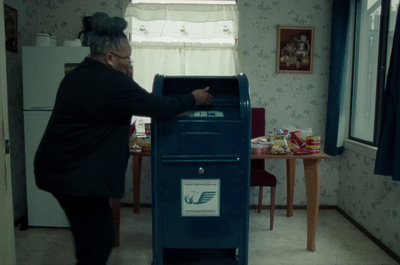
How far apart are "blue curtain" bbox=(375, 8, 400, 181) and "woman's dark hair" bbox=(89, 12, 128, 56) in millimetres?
1676

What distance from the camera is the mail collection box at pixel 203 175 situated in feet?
6.22

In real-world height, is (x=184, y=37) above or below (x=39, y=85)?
above

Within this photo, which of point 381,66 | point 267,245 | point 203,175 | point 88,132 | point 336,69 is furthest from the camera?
point 336,69

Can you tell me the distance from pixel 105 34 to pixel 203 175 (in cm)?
87

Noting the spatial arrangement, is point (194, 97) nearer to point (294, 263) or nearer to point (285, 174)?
point (294, 263)

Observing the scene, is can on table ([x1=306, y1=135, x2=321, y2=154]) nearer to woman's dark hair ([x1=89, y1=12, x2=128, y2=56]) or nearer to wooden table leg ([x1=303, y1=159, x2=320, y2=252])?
wooden table leg ([x1=303, y1=159, x2=320, y2=252])

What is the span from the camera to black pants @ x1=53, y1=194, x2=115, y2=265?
58.5 inches

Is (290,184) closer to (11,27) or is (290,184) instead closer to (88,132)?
(88,132)

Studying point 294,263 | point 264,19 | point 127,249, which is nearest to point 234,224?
point 294,263

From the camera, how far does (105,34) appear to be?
4.96 ft

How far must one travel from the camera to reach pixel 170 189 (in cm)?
193

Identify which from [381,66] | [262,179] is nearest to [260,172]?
[262,179]

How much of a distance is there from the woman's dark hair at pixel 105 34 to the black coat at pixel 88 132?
0.21 feet

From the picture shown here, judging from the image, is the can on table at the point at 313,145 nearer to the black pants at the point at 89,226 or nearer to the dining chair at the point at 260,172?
the dining chair at the point at 260,172
